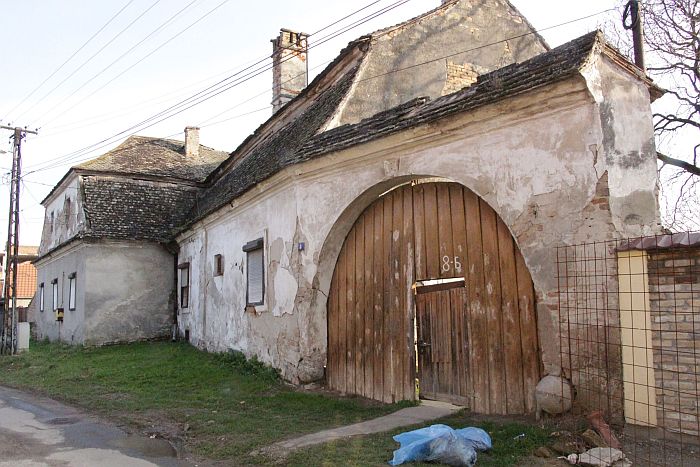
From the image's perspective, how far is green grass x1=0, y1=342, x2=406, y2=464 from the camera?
698cm

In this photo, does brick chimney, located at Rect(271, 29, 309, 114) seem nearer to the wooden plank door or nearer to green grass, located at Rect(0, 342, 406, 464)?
green grass, located at Rect(0, 342, 406, 464)

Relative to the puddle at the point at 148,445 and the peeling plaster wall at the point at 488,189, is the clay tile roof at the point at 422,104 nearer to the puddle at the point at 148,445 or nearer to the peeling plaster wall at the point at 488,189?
the peeling plaster wall at the point at 488,189

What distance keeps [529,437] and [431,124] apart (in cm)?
394

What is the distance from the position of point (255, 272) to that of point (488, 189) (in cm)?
640

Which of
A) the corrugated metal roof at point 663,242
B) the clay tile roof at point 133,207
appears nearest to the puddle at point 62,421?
the corrugated metal roof at point 663,242

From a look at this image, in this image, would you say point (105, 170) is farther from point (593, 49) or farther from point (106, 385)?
point (593, 49)

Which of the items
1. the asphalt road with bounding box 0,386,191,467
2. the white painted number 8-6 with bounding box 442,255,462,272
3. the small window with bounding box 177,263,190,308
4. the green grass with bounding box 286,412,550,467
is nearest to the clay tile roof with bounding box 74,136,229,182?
the small window with bounding box 177,263,190,308

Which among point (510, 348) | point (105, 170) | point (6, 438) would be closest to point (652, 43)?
point (510, 348)

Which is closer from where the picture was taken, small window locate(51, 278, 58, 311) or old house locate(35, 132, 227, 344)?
old house locate(35, 132, 227, 344)

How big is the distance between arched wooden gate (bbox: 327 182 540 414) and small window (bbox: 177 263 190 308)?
911 cm

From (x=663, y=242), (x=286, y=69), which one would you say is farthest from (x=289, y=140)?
(x=663, y=242)

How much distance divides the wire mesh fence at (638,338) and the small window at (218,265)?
9.62 meters

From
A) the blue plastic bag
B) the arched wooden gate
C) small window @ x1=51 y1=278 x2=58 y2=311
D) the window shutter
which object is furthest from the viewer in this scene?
small window @ x1=51 y1=278 x2=58 y2=311

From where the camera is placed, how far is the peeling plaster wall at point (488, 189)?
593 cm
